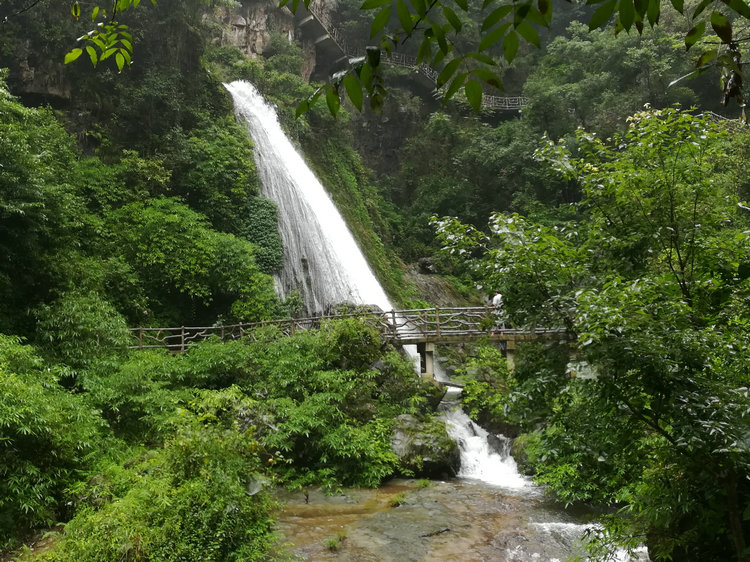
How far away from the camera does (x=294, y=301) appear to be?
1596 cm

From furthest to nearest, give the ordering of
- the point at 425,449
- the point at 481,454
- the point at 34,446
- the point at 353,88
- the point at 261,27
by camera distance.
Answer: the point at 261,27 < the point at 481,454 < the point at 425,449 < the point at 34,446 < the point at 353,88

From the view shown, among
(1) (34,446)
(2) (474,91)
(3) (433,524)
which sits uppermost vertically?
(2) (474,91)

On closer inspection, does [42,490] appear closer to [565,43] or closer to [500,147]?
[500,147]

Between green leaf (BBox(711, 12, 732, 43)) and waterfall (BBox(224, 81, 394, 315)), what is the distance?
15.4 m

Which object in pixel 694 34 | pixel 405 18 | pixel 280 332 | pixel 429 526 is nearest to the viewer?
pixel 405 18

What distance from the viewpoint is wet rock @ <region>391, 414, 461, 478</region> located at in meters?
10.3

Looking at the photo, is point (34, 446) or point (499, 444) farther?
point (499, 444)

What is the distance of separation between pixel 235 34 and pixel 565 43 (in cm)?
1553

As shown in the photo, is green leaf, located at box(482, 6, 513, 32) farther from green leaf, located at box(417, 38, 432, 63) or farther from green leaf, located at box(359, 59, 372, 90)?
green leaf, located at box(359, 59, 372, 90)

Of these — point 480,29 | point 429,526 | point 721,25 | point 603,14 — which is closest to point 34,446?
point 429,526

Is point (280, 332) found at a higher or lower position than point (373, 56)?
lower

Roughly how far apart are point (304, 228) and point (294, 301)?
132 inches

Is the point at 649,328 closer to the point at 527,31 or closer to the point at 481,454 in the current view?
the point at 527,31

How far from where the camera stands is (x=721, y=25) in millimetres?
1455
